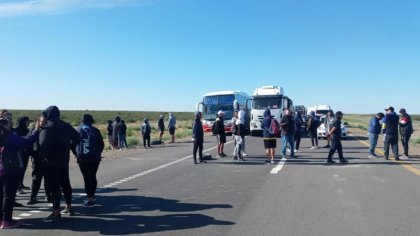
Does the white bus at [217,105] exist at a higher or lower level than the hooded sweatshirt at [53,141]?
higher

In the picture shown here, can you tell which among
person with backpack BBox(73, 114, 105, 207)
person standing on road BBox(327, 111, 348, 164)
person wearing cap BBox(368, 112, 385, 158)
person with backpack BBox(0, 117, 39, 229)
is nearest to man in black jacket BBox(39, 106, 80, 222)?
person with backpack BBox(0, 117, 39, 229)

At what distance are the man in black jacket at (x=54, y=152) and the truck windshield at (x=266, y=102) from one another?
2155cm

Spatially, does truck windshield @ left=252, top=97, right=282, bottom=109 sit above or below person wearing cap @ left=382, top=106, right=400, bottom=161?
above

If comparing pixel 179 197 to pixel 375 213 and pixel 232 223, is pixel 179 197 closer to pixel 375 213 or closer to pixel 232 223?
pixel 232 223

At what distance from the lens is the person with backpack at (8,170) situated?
6555mm

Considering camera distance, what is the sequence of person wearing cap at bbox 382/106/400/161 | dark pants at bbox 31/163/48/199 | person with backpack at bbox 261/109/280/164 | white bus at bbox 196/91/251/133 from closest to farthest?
dark pants at bbox 31/163/48/199, person with backpack at bbox 261/109/280/164, person wearing cap at bbox 382/106/400/161, white bus at bbox 196/91/251/133

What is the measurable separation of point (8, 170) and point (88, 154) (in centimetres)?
166

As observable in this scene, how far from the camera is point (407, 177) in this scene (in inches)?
419

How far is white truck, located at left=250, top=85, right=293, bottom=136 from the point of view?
27.4 m

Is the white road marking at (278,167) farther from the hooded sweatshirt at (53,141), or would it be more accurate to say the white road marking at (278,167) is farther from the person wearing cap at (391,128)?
the hooded sweatshirt at (53,141)

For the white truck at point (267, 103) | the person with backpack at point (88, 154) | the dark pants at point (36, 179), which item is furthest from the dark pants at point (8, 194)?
the white truck at point (267, 103)

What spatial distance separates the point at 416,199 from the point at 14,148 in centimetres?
755

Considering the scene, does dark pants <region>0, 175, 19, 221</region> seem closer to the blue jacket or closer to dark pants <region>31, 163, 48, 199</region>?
dark pants <region>31, 163, 48, 199</region>

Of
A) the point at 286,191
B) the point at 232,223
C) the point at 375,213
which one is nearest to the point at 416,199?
the point at 375,213
